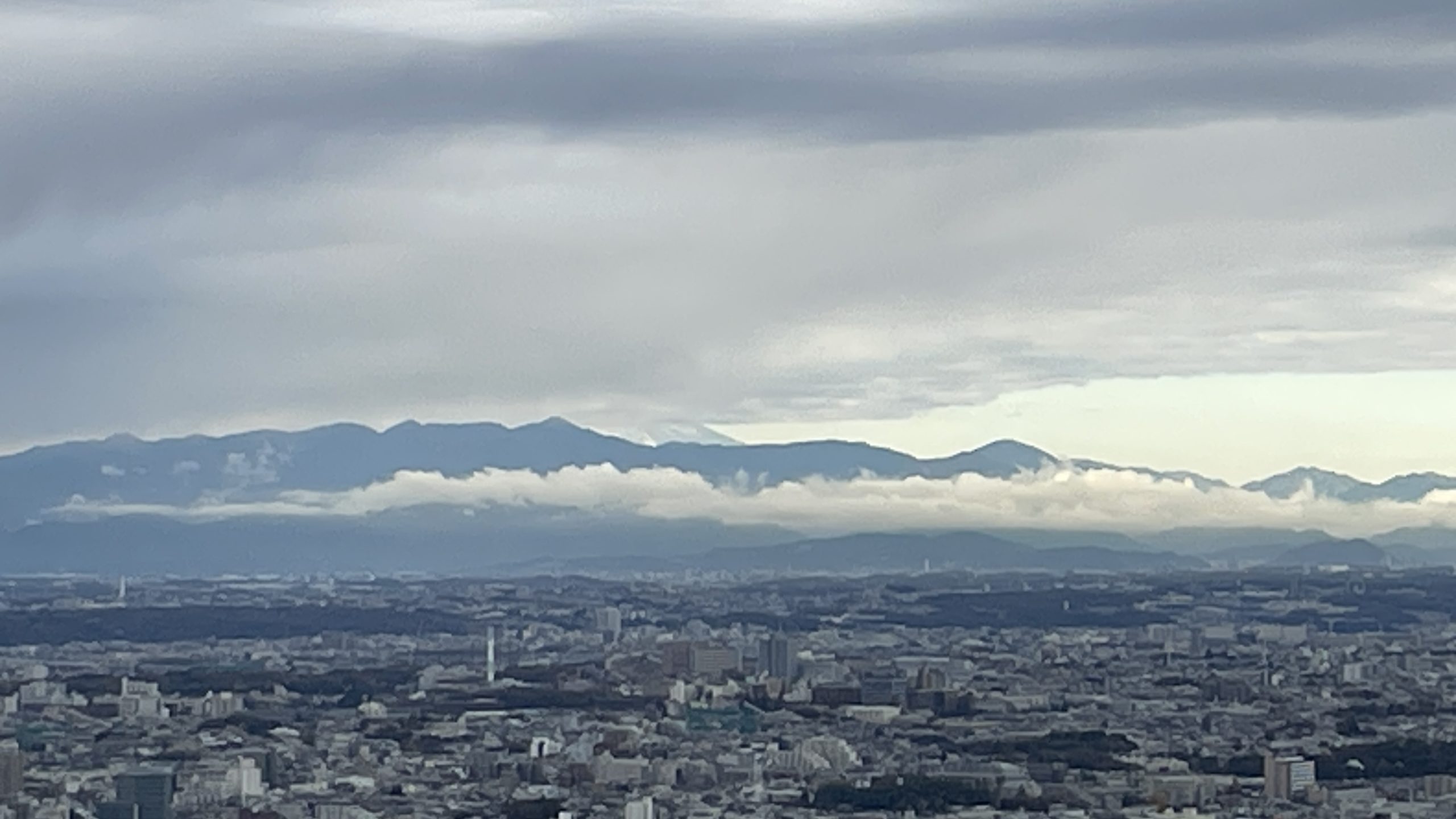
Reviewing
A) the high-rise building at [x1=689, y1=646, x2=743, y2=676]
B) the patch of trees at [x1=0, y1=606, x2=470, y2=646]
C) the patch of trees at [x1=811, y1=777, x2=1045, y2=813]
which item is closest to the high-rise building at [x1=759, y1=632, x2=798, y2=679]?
the high-rise building at [x1=689, y1=646, x2=743, y2=676]

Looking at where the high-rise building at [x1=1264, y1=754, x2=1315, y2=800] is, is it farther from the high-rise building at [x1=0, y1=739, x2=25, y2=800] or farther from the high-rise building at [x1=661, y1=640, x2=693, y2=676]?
the high-rise building at [x1=661, y1=640, x2=693, y2=676]

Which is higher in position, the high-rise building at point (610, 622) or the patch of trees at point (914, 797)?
the high-rise building at point (610, 622)

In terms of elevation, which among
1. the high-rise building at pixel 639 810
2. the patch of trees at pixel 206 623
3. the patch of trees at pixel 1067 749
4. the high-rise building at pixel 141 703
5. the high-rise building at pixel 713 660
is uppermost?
the patch of trees at pixel 206 623

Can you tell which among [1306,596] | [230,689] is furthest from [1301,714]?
[1306,596]

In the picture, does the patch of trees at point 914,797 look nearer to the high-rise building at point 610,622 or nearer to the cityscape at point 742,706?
the cityscape at point 742,706

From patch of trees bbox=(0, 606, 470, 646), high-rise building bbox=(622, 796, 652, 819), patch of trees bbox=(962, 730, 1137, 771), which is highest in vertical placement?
patch of trees bbox=(0, 606, 470, 646)

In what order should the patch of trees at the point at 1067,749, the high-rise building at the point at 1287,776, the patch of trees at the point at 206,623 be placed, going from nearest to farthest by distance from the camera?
the high-rise building at the point at 1287,776 < the patch of trees at the point at 1067,749 < the patch of trees at the point at 206,623

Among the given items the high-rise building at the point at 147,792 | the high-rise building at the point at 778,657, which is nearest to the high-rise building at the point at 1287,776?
the high-rise building at the point at 147,792
